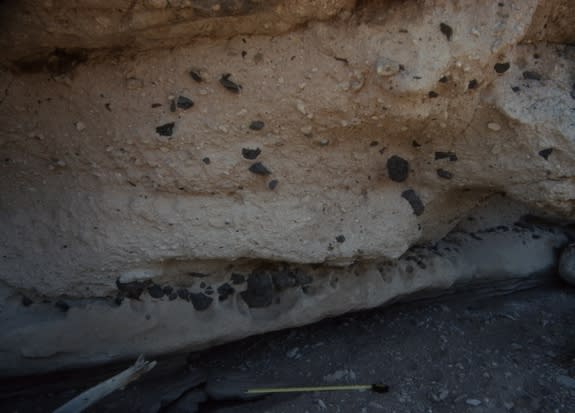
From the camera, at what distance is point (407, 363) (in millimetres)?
1438

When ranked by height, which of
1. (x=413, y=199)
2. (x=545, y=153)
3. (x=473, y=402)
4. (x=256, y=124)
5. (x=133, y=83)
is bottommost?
(x=473, y=402)

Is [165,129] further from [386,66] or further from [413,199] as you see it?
[413,199]

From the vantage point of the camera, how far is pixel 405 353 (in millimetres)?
1470

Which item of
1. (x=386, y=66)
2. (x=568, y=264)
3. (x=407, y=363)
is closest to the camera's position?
(x=386, y=66)

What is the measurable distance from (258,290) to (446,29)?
0.79m

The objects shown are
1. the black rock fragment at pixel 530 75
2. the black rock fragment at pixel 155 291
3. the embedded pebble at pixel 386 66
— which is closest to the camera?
the embedded pebble at pixel 386 66

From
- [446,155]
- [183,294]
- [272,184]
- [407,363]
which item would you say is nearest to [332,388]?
[407,363]

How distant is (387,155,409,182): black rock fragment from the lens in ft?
4.25

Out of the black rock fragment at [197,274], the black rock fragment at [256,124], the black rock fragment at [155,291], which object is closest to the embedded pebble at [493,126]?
the black rock fragment at [256,124]

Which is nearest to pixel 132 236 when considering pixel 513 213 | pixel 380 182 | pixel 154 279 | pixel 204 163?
pixel 154 279

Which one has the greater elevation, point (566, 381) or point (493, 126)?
point (493, 126)

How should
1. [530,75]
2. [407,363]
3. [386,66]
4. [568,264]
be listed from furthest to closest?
[568,264]
[407,363]
[530,75]
[386,66]

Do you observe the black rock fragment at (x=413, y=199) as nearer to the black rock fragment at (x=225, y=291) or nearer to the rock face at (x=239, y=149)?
the rock face at (x=239, y=149)

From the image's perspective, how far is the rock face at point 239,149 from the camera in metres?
1.07
